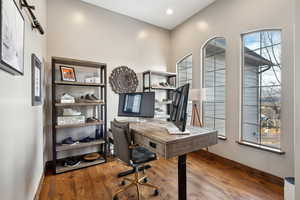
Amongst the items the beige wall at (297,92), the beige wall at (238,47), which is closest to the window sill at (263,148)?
the beige wall at (238,47)

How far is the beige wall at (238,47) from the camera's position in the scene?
6.73ft

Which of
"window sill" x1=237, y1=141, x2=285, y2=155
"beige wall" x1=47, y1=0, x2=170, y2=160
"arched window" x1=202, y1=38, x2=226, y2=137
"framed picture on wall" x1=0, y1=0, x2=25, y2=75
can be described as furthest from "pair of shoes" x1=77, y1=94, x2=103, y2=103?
"window sill" x1=237, y1=141, x2=285, y2=155

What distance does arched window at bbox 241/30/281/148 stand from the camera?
226 centimetres

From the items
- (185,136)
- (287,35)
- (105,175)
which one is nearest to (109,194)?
(105,175)

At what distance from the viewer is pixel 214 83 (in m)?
3.20

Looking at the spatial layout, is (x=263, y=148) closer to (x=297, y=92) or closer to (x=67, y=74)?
(x=297, y=92)

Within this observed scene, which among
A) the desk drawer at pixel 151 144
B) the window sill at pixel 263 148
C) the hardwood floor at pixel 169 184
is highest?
the desk drawer at pixel 151 144

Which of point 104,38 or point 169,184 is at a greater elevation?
point 104,38

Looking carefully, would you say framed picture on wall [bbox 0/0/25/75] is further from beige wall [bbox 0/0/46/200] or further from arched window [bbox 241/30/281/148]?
arched window [bbox 241/30/281/148]

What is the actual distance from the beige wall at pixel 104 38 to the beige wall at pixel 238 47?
34.3 inches

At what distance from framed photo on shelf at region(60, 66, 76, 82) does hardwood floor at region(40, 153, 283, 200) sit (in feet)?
5.47

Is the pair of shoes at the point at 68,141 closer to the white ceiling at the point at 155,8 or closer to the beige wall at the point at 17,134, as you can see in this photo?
the beige wall at the point at 17,134

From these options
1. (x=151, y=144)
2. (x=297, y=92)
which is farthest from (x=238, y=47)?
(x=151, y=144)

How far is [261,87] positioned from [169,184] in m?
2.14
